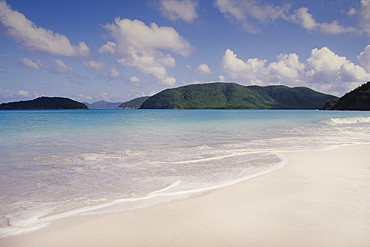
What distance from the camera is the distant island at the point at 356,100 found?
468ft

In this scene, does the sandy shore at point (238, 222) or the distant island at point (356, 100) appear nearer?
the sandy shore at point (238, 222)

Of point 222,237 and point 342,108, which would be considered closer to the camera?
point 222,237

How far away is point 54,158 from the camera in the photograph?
8547mm

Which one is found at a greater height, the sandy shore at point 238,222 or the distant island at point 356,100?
the distant island at point 356,100

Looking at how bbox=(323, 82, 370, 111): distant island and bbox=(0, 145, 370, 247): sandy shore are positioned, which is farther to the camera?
bbox=(323, 82, 370, 111): distant island

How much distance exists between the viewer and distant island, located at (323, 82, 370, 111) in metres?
143

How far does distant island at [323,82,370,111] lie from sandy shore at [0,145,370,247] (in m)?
175

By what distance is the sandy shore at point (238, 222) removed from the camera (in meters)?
2.86

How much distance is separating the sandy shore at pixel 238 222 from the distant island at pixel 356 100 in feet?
576

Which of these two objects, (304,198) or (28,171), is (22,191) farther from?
(304,198)

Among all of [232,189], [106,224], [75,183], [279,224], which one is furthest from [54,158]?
[279,224]

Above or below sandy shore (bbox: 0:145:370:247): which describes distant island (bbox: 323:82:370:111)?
above

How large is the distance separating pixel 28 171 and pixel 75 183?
2.29m

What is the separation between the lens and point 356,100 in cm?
14912
